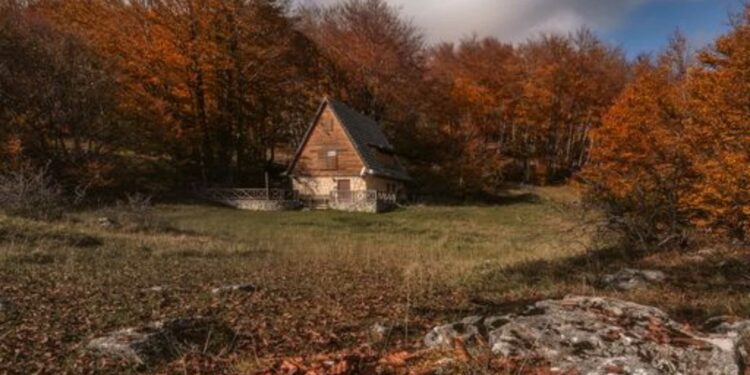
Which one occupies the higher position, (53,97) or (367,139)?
(53,97)

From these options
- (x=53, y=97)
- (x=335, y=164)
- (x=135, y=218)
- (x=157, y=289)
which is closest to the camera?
(x=157, y=289)

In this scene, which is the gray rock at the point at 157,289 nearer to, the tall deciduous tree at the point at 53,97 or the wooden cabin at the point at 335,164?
the tall deciduous tree at the point at 53,97

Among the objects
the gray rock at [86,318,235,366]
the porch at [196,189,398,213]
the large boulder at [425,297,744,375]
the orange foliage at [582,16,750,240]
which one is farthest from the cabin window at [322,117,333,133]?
the large boulder at [425,297,744,375]

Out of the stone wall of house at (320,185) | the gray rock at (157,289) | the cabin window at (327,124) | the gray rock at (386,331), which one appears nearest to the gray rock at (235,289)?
the gray rock at (157,289)

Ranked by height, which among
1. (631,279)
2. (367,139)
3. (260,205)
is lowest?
(631,279)

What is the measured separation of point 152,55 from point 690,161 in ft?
106

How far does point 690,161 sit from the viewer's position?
19.0m

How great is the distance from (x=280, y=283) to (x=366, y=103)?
42.3 metres

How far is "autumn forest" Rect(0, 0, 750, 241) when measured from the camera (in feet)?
60.1

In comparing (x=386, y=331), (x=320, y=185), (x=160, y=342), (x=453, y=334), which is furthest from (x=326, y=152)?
(x=453, y=334)

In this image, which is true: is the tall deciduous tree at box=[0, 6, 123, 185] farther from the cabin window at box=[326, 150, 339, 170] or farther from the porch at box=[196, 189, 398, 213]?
the cabin window at box=[326, 150, 339, 170]

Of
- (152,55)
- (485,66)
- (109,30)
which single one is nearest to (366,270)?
(152,55)

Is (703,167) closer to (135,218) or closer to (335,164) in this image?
(135,218)

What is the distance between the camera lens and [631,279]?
469 inches
